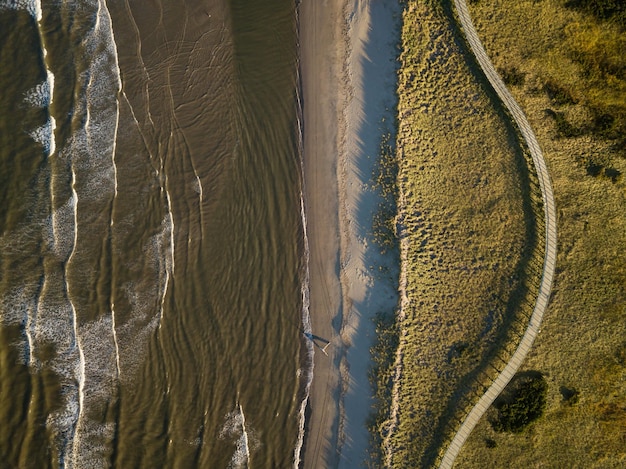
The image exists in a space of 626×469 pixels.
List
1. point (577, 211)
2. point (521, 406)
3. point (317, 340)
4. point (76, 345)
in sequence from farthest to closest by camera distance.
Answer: point (577, 211) < point (317, 340) < point (76, 345) < point (521, 406)

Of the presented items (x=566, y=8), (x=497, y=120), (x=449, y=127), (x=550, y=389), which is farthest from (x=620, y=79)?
(x=550, y=389)

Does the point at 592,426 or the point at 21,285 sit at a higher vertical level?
the point at 21,285

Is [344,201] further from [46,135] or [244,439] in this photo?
[46,135]

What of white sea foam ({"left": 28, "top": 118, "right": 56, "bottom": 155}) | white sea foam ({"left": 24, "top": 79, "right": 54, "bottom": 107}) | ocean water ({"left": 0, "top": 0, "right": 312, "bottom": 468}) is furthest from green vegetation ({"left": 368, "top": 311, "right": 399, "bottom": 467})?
white sea foam ({"left": 24, "top": 79, "right": 54, "bottom": 107})

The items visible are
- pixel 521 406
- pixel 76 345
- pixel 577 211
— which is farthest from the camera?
pixel 577 211

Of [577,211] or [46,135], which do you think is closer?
[46,135]

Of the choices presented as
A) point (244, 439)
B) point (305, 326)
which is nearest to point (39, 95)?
point (305, 326)

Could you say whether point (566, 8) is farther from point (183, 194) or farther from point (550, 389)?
point (183, 194)
